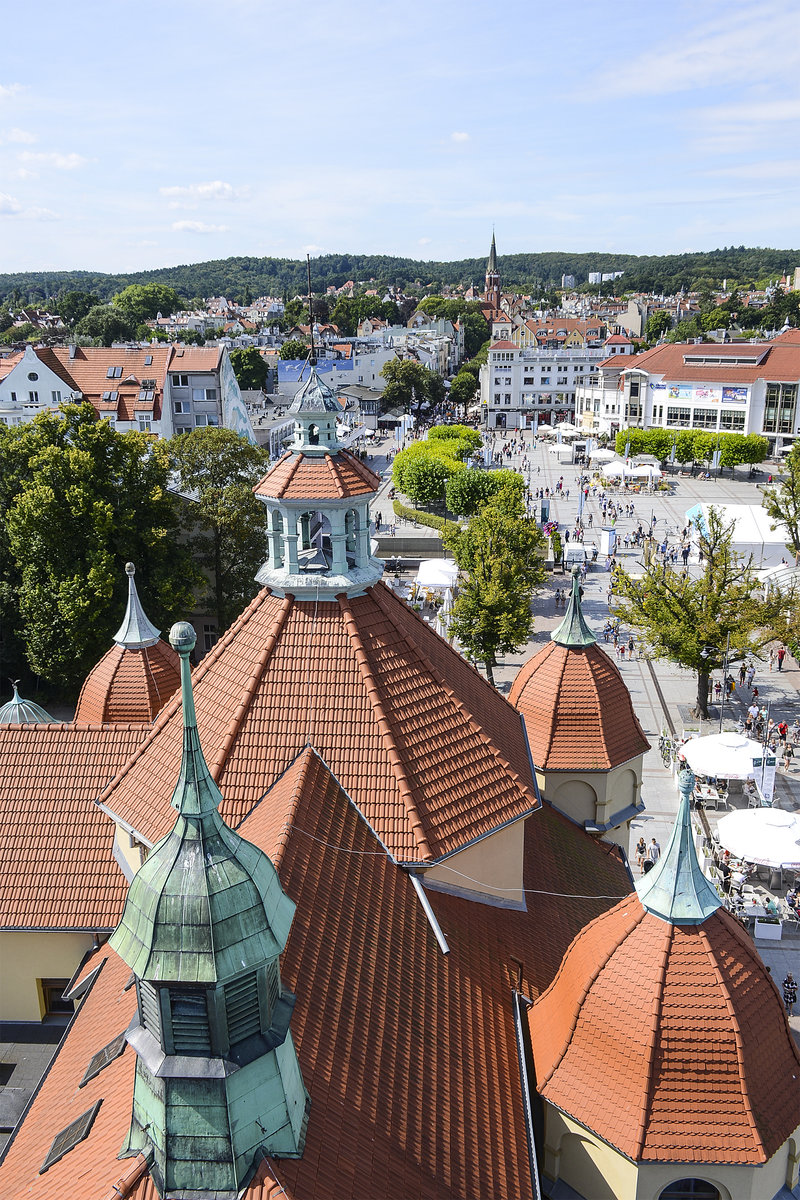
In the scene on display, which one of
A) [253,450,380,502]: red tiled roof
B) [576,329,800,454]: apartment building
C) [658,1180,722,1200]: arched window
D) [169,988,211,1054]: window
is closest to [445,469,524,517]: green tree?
A: [576,329,800,454]: apartment building

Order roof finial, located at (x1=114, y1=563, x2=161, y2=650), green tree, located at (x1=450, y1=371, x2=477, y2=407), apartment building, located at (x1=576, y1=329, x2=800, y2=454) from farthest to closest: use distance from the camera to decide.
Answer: green tree, located at (x1=450, y1=371, x2=477, y2=407)
apartment building, located at (x1=576, y1=329, x2=800, y2=454)
roof finial, located at (x1=114, y1=563, x2=161, y2=650)

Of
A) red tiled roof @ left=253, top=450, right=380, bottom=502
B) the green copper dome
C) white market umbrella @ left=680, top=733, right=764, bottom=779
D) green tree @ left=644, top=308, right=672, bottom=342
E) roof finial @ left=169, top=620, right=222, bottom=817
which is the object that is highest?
green tree @ left=644, top=308, right=672, bottom=342

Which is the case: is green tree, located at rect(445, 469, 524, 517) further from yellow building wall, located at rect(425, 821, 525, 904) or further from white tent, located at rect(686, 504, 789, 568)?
yellow building wall, located at rect(425, 821, 525, 904)

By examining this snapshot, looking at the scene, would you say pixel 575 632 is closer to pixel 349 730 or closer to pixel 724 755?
pixel 349 730

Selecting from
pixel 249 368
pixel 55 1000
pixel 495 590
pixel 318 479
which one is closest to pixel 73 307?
pixel 249 368

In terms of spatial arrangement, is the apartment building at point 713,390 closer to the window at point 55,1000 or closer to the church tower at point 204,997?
the window at point 55,1000

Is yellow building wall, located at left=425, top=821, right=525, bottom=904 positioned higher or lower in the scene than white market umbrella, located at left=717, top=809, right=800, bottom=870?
higher

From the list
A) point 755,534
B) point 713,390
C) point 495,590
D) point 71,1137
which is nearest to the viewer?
point 71,1137

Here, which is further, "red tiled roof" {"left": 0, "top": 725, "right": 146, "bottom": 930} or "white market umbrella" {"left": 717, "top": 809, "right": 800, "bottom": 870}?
"white market umbrella" {"left": 717, "top": 809, "right": 800, "bottom": 870}
